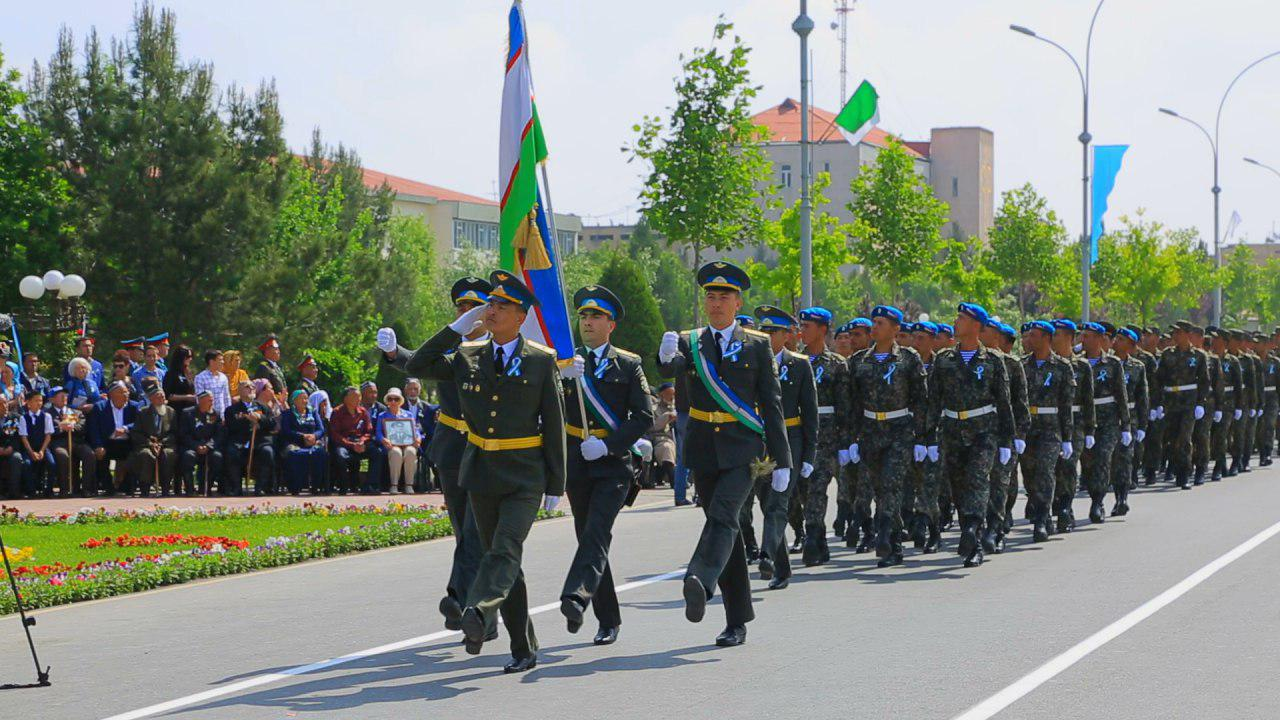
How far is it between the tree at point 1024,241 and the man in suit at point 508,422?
5284 centimetres

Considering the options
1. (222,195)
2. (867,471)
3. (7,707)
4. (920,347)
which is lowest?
(7,707)

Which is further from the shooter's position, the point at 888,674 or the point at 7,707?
the point at 888,674

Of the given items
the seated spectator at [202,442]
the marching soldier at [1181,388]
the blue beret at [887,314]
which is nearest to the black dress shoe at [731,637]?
the blue beret at [887,314]

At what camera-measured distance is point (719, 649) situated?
29.8 feet

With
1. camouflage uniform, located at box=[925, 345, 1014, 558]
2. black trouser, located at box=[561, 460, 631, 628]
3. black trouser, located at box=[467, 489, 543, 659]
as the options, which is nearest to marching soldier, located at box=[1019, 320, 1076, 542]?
camouflage uniform, located at box=[925, 345, 1014, 558]

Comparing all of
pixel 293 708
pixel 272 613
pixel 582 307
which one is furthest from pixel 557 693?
pixel 272 613

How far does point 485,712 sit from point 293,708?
88 centimetres

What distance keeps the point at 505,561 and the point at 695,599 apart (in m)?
1.15

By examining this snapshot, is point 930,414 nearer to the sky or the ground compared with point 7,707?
nearer to the sky

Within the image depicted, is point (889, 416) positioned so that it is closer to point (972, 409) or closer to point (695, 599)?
point (972, 409)

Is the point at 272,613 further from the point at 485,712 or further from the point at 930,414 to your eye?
the point at 930,414

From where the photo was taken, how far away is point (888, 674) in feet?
27.0

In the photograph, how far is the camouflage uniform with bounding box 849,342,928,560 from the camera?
520 inches

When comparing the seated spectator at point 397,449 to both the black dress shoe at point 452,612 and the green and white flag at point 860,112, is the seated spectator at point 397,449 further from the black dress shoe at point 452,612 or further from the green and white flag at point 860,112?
the black dress shoe at point 452,612
